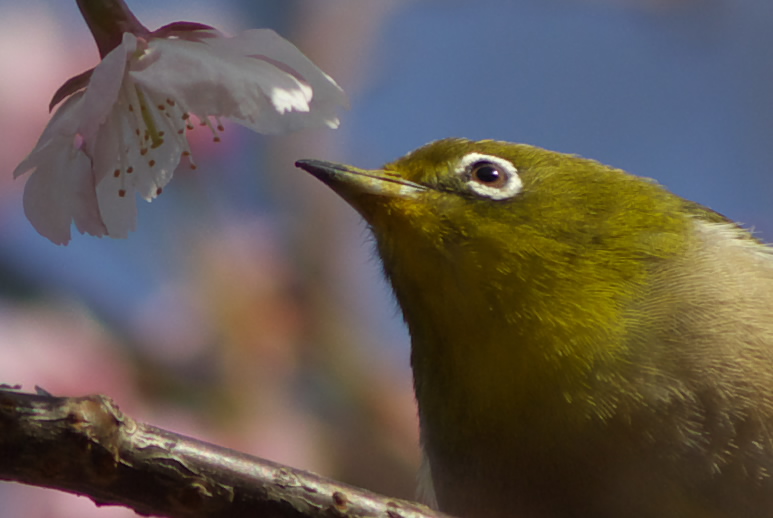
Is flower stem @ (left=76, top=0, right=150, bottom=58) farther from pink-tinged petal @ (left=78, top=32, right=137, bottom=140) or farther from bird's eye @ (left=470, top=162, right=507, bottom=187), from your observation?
bird's eye @ (left=470, top=162, right=507, bottom=187)

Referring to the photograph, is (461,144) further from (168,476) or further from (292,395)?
(292,395)

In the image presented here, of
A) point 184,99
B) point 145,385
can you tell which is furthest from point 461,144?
point 145,385

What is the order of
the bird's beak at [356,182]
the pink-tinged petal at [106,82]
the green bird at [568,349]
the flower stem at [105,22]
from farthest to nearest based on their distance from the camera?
the bird's beak at [356,182], the green bird at [568,349], the flower stem at [105,22], the pink-tinged petal at [106,82]

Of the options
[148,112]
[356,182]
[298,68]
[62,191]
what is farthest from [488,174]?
[62,191]

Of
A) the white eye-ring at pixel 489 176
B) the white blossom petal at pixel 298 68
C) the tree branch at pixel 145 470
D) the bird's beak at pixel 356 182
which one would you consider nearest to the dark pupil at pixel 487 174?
the white eye-ring at pixel 489 176

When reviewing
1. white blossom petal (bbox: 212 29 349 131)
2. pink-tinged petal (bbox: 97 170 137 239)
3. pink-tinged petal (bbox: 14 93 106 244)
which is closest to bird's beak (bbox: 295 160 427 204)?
white blossom petal (bbox: 212 29 349 131)

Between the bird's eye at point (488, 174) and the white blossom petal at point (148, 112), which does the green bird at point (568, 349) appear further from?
the white blossom petal at point (148, 112)

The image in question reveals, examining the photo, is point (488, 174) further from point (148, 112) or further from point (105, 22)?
point (105, 22)
